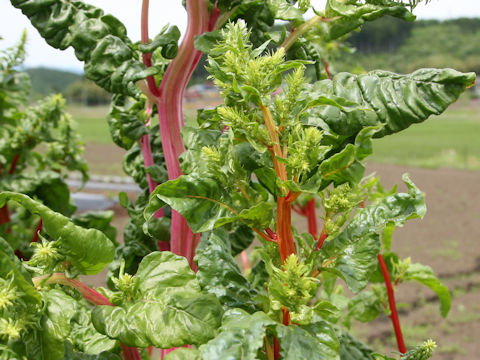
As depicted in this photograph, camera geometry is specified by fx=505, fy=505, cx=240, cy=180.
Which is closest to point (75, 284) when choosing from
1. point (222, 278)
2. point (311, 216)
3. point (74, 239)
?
point (74, 239)

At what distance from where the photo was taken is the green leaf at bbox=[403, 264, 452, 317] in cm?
110

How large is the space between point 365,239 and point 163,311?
266mm

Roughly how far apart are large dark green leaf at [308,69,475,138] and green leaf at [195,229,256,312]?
0.23 meters

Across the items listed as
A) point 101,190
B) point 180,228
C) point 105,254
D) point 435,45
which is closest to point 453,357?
point 180,228

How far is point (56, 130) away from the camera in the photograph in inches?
73.5

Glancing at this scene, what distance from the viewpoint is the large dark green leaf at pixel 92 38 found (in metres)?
0.84

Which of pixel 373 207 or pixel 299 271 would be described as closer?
pixel 299 271

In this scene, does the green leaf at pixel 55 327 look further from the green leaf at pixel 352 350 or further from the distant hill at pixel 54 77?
the distant hill at pixel 54 77

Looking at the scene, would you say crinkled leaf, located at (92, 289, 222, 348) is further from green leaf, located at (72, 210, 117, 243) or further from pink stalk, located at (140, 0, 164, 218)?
green leaf, located at (72, 210, 117, 243)

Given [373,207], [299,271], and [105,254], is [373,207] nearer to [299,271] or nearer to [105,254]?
[299,271]

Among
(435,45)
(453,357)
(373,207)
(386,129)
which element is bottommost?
(453,357)

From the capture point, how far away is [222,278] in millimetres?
651

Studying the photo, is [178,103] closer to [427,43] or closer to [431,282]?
[431,282]

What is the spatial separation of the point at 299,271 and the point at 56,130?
1541 mm
